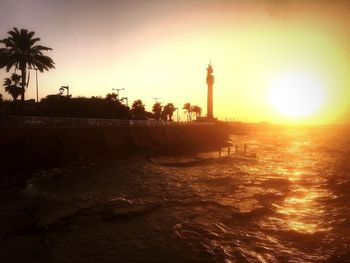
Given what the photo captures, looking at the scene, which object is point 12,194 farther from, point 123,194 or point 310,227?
point 310,227

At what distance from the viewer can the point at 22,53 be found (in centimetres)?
4084

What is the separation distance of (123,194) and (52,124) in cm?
1614

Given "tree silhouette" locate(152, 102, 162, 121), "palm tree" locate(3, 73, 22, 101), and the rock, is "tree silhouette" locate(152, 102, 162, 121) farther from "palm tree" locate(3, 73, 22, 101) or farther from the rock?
the rock

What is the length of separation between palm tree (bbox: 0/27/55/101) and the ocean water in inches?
793

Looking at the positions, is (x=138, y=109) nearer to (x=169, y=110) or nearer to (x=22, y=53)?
(x=169, y=110)

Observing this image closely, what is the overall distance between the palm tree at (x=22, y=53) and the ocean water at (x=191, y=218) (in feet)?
66.1

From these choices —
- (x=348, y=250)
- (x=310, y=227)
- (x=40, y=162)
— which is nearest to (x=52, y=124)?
(x=40, y=162)

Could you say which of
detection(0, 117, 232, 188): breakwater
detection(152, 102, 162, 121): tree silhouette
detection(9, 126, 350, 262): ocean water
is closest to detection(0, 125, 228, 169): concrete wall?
detection(0, 117, 232, 188): breakwater

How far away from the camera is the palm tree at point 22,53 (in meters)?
40.1

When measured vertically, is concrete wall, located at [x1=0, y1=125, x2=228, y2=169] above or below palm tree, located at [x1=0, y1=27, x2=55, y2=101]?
below

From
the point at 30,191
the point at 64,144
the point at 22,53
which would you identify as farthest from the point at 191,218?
the point at 22,53

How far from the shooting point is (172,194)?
73.2ft

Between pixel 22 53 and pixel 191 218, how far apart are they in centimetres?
3570

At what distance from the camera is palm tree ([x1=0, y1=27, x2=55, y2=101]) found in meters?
40.1
